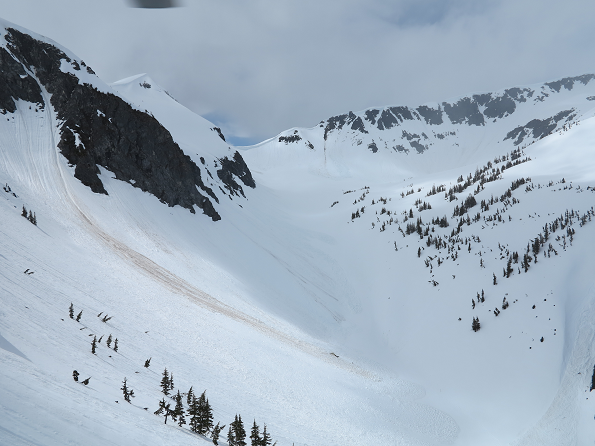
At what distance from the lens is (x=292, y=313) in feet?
81.7

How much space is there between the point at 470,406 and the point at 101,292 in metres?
20.3

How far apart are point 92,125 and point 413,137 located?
175793 mm

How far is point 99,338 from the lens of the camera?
9047 mm

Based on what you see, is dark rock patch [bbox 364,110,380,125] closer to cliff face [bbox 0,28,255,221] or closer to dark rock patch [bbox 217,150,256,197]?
dark rock patch [bbox 217,150,256,197]

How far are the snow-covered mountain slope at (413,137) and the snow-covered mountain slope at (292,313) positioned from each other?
99.8 metres

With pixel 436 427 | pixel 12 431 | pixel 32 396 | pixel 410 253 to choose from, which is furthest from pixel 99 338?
pixel 410 253

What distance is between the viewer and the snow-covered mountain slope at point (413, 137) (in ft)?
470

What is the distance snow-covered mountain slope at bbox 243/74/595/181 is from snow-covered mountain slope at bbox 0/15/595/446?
99.8 m

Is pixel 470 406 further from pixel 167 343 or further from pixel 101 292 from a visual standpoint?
pixel 101 292

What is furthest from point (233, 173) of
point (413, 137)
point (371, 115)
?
point (371, 115)

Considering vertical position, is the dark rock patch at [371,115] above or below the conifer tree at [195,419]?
above

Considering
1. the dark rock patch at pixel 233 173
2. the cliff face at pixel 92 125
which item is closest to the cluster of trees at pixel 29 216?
the cliff face at pixel 92 125

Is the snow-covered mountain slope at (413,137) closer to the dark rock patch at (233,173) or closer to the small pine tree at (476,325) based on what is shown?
the dark rock patch at (233,173)

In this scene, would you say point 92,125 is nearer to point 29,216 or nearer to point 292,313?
point 29,216
